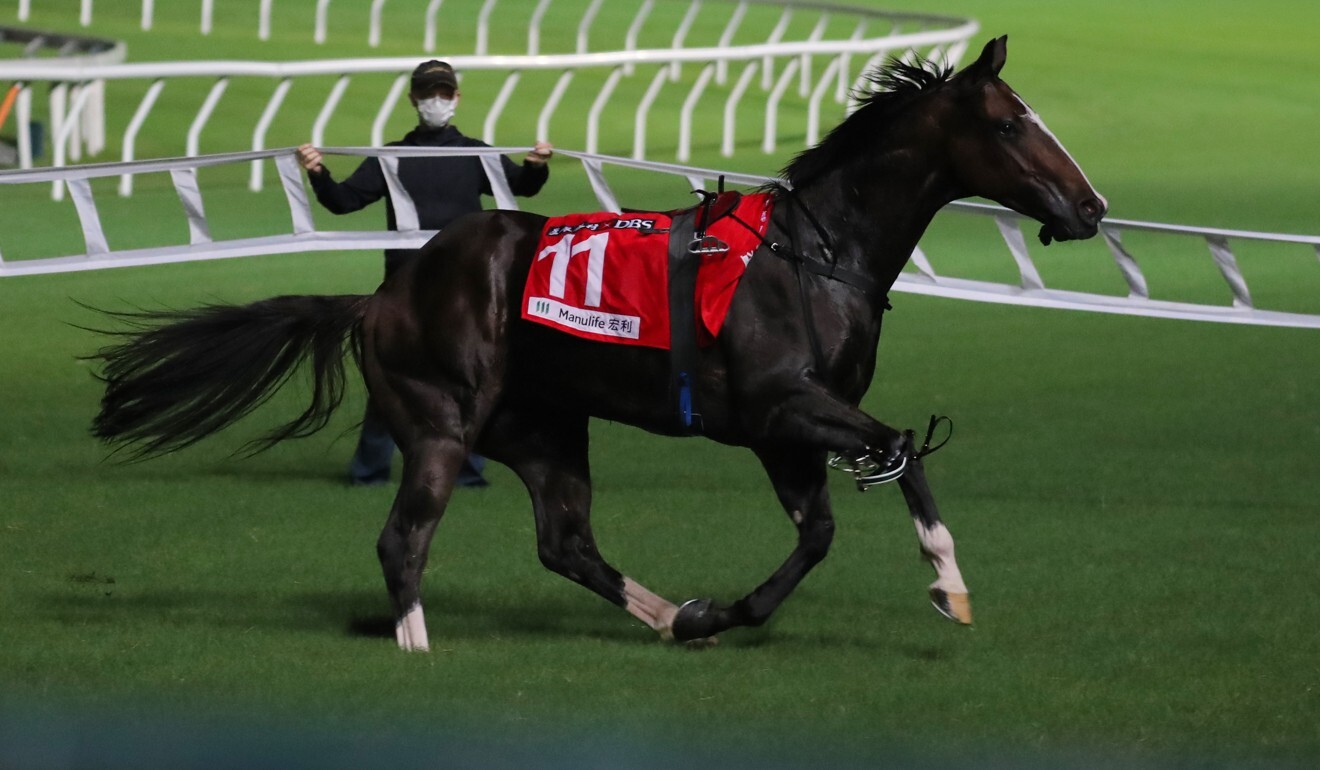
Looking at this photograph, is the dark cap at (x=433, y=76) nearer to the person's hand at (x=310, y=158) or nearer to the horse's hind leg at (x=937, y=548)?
the person's hand at (x=310, y=158)

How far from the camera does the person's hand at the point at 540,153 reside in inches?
289

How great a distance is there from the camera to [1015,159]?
18.9 feet

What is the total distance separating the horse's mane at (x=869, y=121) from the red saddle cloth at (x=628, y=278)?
0.16 metres

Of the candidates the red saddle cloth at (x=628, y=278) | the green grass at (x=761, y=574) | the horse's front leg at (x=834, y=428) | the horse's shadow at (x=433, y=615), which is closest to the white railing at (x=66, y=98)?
the green grass at (x=761, y=574)

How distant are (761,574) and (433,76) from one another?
85.4 inches

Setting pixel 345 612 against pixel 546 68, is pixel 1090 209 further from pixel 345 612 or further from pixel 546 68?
pixel 546 68

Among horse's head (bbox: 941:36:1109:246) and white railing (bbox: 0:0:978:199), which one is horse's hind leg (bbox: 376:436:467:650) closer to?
horse's head (bbox: 941:36:1109:246)

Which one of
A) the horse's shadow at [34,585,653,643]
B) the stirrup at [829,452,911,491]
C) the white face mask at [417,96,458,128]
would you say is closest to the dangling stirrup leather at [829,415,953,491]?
the stirrup at [829,452,911,491]

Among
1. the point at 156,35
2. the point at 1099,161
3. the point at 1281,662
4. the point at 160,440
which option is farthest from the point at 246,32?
the point at 1281,662

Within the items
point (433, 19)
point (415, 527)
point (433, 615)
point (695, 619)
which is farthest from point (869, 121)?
point (433, 19)

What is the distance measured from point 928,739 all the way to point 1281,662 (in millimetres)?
1288

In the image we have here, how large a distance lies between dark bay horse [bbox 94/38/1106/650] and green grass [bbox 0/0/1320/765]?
0.36 metres

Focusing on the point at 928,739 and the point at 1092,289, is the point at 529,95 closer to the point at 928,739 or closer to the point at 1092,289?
the point at 1092,289

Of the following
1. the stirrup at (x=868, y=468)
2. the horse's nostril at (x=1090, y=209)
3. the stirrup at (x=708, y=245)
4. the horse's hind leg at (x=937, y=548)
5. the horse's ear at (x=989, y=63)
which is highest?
the horse's ear at (x=989, y=63)
